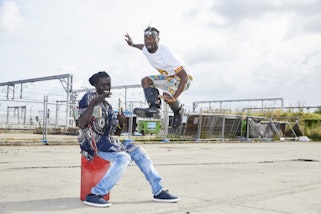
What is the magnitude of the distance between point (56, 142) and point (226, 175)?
392 inches

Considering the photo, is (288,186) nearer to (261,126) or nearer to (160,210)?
(160,210)

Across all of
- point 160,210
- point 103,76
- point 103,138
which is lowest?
point 160,210

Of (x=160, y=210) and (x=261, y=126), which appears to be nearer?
(x=160, y=210)

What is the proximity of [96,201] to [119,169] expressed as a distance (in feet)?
1.55

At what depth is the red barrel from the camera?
5.25 meters

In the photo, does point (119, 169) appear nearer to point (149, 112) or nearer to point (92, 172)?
point (92, 172)

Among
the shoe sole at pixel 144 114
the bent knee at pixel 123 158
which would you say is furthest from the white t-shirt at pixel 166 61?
the bent knee at pixel 123 158

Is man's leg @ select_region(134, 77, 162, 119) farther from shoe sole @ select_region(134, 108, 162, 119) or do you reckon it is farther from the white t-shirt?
the white t-shirt

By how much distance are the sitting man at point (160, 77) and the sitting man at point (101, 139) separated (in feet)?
2.20

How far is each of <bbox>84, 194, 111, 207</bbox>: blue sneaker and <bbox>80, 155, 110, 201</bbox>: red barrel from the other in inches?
7.0

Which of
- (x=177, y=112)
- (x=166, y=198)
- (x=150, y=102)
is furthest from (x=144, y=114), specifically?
(x=166, y=198)

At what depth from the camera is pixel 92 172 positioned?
5.29 metres

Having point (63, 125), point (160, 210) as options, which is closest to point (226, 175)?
point (160, 210)

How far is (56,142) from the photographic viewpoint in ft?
54.3
